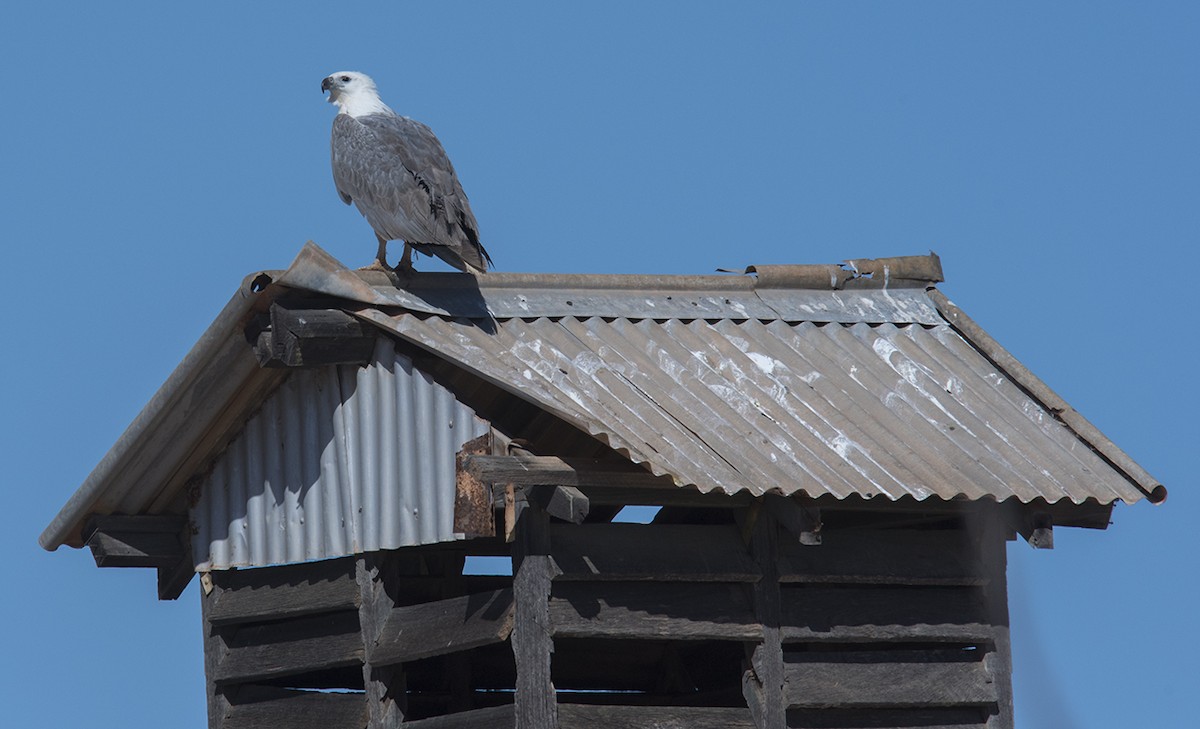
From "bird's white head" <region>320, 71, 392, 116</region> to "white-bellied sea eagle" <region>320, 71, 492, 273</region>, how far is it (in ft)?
0.06

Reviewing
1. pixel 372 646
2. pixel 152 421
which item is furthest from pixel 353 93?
pixel 372 646

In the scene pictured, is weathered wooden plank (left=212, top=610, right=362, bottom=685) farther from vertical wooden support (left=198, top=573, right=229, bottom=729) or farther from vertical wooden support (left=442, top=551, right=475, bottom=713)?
vertical wooden support (left=442, top=551, right=475, bottom=713)

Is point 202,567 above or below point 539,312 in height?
below

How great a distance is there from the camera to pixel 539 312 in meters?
10.3

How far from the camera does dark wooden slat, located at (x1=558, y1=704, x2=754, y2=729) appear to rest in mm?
9211

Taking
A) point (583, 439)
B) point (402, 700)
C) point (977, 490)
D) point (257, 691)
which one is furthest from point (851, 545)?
point (257, 691)

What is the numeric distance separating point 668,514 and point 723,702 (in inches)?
46.4

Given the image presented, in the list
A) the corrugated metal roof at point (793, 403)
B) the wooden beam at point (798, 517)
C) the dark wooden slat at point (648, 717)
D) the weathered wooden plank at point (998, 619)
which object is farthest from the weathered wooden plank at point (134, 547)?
the weathered wooden plank at point (998, 619)

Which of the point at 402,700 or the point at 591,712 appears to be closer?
the point at 591,712

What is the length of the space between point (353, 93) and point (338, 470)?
2768 mm

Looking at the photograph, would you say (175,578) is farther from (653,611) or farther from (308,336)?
(653,611)

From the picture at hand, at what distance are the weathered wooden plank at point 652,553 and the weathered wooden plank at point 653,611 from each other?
8 centimetres

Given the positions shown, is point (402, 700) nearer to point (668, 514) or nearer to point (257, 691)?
point (257, 691)

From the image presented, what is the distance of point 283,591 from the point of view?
10.6 m
